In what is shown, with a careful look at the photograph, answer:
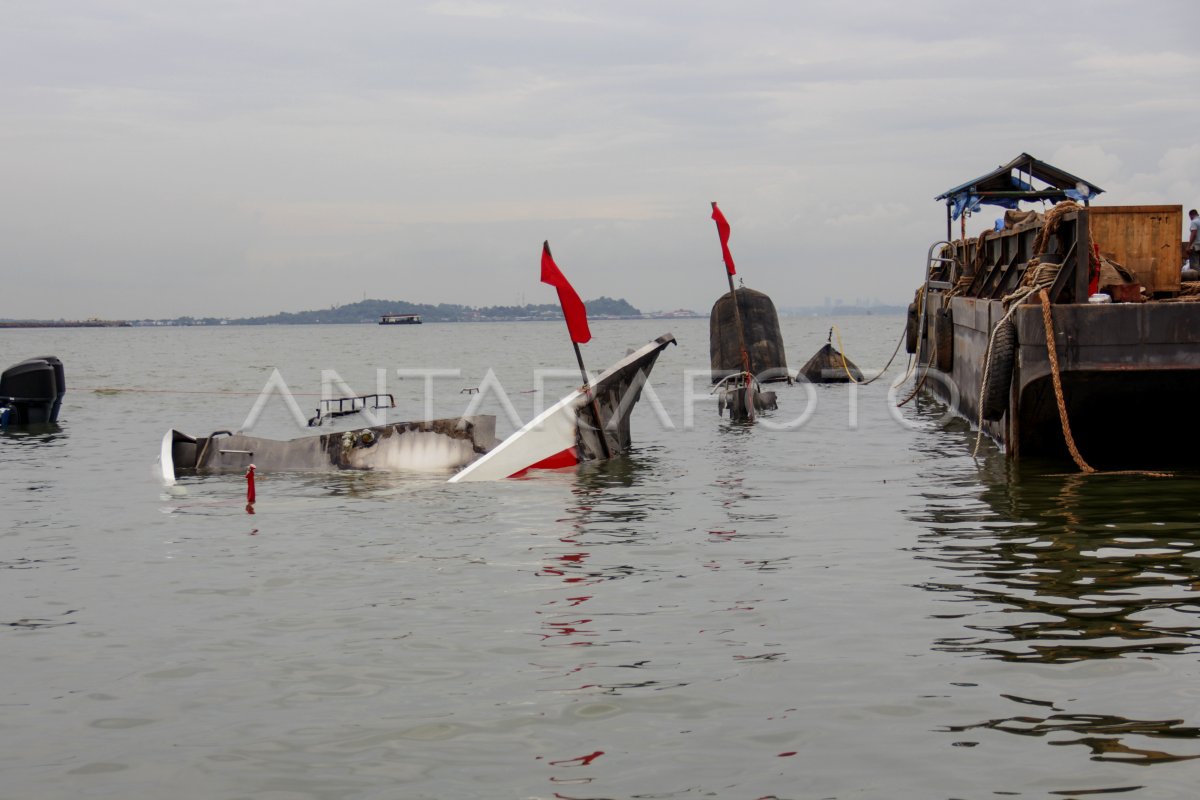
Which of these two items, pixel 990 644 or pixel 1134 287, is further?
pixel 1134 287

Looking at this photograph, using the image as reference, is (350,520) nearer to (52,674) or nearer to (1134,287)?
(52,674)

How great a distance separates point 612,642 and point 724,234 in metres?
16.9

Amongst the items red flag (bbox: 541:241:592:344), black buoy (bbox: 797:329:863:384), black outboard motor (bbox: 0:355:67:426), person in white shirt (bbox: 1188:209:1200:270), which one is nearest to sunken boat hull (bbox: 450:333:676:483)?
red flag (bbox: 541:241:592:344)

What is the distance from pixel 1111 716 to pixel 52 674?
242 inches

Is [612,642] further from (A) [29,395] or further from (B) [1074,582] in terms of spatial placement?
(A) [29,395]

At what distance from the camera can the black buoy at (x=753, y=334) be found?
3575cm

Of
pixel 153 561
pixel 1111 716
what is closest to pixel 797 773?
pixel 1111 716

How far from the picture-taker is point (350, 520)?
41.4 ft

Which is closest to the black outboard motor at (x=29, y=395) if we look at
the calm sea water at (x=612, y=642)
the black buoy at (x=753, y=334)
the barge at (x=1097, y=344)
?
the calm sea water at (x=612, y=642)

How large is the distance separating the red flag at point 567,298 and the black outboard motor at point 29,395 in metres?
16.1

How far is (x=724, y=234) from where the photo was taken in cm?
2334

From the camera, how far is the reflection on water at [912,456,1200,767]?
18.4 feet

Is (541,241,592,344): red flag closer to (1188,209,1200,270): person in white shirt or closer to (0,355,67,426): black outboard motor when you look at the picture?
(1188,209,1200,270): person in white shirt

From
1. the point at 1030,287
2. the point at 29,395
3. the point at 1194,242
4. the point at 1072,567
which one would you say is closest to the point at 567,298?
the point at 1030,287
